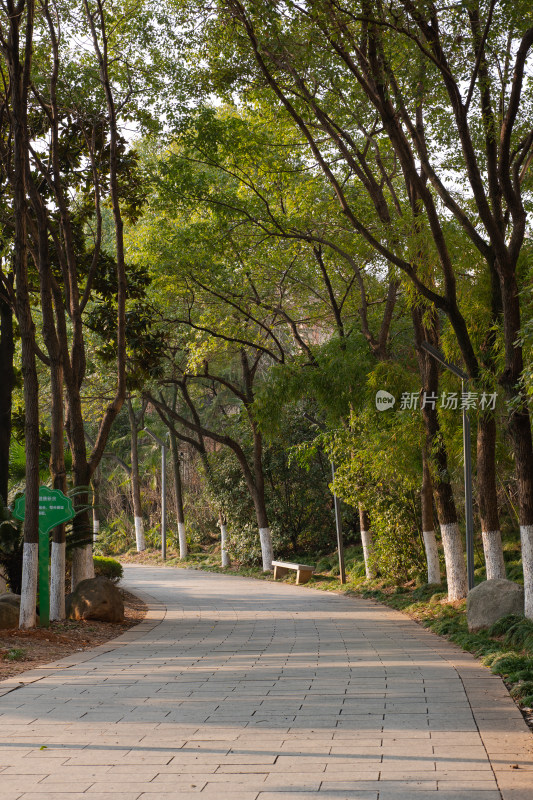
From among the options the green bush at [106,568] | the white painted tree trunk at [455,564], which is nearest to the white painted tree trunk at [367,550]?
the white painted tree trunk at [455,564]

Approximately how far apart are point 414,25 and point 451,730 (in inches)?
358

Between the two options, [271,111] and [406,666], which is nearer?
[406,666]

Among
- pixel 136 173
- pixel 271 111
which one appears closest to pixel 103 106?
pixel 136 173

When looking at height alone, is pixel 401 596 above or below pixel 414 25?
below

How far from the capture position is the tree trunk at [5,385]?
1628 centimetres

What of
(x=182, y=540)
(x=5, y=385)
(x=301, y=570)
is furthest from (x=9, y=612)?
(x=182, y=540)

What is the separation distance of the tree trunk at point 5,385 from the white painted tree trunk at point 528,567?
974 centimetres

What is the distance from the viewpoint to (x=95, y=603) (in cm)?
1388

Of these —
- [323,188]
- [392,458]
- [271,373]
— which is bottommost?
[392,458]

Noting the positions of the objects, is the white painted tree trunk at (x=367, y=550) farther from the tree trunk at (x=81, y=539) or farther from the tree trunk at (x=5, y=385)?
the tree trunk at (x=5, y=385)

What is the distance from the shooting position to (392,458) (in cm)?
1620

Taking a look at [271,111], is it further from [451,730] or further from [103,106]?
[451,730]

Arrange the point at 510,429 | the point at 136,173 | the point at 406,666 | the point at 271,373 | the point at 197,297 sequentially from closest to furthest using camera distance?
1. the point at 406,666
2. the point at 510,429
3. the point at 136,173
4. the point at 271,373
5. the point at 197,297

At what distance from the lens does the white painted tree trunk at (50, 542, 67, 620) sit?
1381 cm
